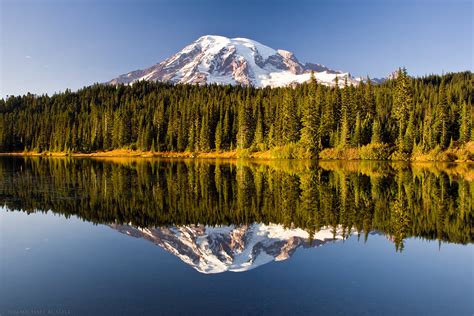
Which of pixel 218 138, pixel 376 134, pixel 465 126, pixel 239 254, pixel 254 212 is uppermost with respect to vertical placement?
pixel 465 126

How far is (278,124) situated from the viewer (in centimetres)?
11681

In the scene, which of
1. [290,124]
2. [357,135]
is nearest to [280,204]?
[357,135]

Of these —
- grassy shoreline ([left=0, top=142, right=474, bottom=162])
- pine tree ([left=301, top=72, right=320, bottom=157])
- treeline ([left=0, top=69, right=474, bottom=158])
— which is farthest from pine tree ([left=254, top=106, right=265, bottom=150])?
pine tree ([left=301, top=72, right=320, bottom=157])

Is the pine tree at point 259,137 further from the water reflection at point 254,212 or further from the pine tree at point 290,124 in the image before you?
the water reflection at point 254,212

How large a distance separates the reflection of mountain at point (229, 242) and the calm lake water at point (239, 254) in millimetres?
55

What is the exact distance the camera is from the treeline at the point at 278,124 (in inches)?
3967

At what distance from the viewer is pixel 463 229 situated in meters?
21.1

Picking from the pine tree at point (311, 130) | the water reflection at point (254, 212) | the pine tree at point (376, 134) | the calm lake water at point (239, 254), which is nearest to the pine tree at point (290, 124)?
the pine tree at point (311, 130)

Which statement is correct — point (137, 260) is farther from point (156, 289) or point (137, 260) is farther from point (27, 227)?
point (27, 227)

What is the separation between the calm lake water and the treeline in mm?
71711

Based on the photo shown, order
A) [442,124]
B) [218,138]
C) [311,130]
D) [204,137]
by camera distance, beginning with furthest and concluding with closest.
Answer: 1. [204,137]
2. [218,138]
3. [311,130]
4. [442,124]

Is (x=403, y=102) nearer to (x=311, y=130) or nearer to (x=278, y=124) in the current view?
Answer: (x=311, y=130)

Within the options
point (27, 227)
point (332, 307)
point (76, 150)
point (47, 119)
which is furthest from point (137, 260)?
point (47, 119)

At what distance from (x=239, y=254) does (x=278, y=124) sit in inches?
3988
